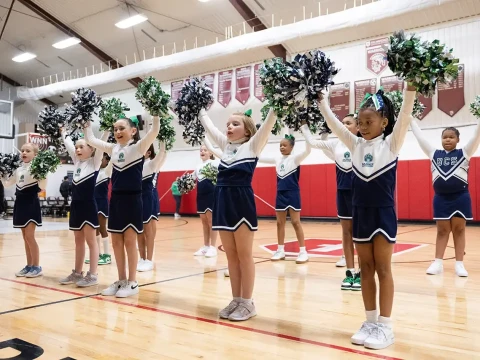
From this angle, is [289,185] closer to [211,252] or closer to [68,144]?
[211,252]

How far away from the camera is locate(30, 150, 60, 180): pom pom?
15.0 ft

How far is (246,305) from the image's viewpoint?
3.13 metres

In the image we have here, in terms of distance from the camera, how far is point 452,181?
181 inches

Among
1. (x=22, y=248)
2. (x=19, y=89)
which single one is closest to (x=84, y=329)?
(x=22, y=248)

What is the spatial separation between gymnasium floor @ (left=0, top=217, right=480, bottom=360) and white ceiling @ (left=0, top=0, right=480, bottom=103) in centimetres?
821

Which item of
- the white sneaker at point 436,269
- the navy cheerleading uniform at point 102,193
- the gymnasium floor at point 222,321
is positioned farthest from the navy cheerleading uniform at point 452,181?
the navy cheerleading uniform at point 102,193

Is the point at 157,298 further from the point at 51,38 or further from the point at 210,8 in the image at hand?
the point at 51,38

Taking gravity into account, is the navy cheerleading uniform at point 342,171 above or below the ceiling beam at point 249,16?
below

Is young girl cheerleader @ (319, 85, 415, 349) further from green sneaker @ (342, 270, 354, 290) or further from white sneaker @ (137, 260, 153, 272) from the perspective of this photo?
white sneaker @ (137, 260, 153, 272)

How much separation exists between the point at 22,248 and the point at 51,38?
436 inches

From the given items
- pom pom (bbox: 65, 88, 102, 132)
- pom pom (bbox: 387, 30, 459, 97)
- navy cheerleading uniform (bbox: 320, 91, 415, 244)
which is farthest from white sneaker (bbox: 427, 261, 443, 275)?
pom pom (bbox: 65, 88, 102, 132)

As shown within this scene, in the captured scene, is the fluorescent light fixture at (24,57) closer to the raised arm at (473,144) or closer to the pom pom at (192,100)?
the pom pom at (192,100)

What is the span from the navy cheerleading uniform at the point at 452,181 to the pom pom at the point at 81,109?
3.27 m

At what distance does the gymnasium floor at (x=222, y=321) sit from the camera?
8.05ft
